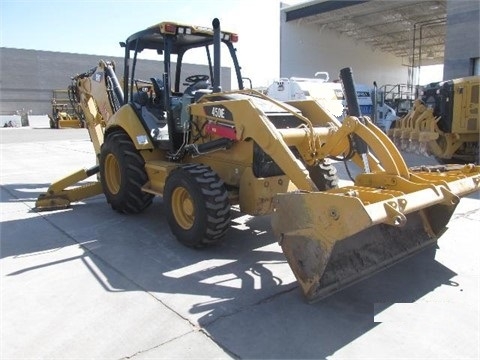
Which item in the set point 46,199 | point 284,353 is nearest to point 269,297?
point 284,353

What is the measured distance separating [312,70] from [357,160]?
88.9 feet

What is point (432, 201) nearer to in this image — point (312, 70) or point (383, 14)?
point (383, 14)

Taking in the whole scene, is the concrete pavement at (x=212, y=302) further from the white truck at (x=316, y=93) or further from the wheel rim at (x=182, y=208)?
the white truck at (x=316, y=93)

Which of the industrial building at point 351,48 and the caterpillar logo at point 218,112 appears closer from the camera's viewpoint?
the caterpillar logo at point 218,112

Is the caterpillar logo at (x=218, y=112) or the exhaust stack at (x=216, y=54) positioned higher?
the exhaust stack at (x=216, y=54)

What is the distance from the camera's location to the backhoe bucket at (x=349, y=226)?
2973 millimetres

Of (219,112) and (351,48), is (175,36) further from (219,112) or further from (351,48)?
(351,48)

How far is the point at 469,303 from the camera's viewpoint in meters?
3.44

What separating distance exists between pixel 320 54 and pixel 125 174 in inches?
1080

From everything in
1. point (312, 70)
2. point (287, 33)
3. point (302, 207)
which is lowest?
point (302, 207)

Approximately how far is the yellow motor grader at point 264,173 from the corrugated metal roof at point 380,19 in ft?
68.3

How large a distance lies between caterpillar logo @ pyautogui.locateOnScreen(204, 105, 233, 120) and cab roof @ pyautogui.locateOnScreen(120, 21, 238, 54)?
49.6 inches

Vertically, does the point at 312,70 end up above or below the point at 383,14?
below

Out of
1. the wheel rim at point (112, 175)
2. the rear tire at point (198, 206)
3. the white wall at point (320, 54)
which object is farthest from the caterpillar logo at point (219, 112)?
the white wall at point (320, 54)
